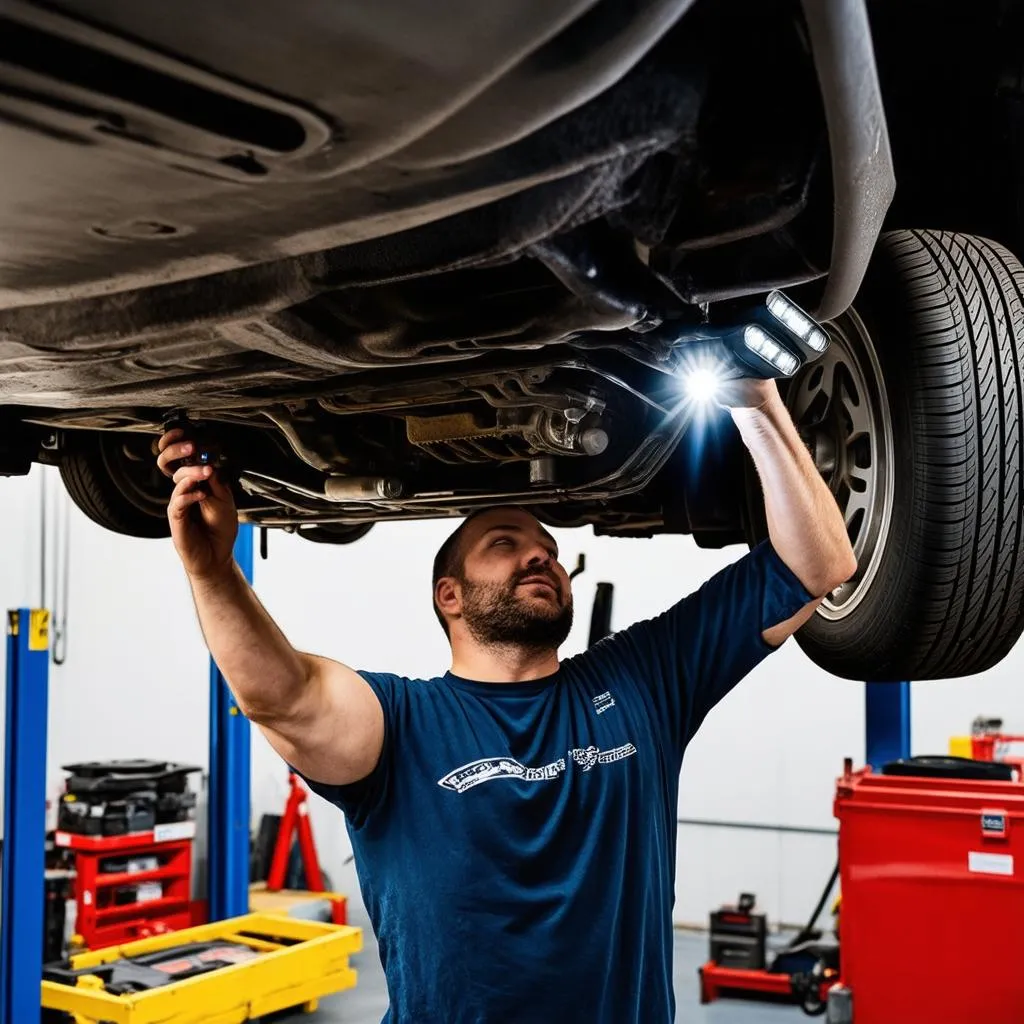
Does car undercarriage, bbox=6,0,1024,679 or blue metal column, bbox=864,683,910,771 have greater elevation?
car undercarriage, bbox=6,0,1024,679

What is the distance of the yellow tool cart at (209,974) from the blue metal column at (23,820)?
0.55ft

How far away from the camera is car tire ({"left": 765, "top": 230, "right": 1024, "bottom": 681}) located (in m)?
1.79

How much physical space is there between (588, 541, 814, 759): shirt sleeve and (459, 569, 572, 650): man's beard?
0.41 ft

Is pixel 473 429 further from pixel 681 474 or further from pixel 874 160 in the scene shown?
pixel 874 160

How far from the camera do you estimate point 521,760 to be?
1938mm

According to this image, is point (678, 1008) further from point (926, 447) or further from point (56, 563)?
point (56, 563)

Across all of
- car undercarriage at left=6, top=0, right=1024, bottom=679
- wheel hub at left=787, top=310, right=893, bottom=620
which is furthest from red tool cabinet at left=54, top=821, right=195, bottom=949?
wheel hub at left=787, top=310, right=893, bottom=620

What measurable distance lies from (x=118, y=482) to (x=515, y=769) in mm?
1462

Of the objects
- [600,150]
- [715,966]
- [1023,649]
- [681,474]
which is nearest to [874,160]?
[600,150]

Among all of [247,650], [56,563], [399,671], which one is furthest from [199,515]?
[56,563]

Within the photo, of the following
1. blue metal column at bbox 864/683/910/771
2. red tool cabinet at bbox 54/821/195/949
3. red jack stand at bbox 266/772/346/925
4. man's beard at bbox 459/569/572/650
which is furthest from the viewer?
red jack stand at bbox 266/772/346/925

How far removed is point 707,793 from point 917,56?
235 inches

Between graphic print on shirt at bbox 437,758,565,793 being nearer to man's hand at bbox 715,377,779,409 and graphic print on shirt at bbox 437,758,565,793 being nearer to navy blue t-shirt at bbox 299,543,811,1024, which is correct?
navy blue t-shirt at bbox 299,543,811,1024

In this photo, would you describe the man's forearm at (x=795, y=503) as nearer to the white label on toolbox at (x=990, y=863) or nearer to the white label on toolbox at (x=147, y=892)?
the white label on toolbox at (x=990, y=863)
